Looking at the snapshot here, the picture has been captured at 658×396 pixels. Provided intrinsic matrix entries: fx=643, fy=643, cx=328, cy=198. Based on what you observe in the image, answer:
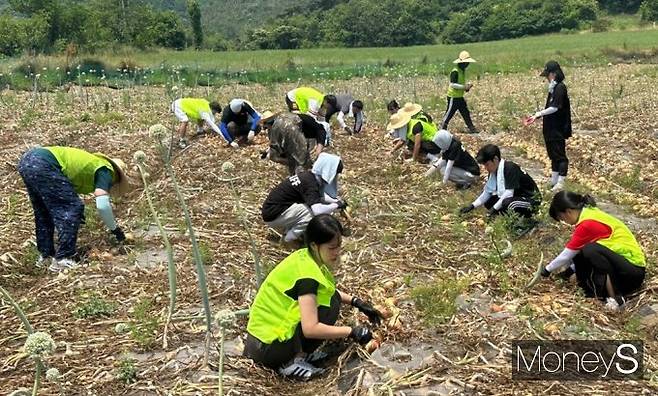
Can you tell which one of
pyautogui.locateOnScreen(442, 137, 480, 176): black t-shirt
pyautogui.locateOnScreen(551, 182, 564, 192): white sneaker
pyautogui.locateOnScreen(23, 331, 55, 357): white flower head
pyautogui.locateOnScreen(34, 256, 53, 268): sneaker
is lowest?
pyautogui.locateOnScreen(34, 256, 53, 268): sneaker

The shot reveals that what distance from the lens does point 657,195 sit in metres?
8.18

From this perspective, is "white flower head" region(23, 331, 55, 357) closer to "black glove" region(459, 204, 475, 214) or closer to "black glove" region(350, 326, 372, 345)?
"black glove" region(350, 326, 372, 345)

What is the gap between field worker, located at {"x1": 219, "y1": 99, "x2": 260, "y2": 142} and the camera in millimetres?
10402

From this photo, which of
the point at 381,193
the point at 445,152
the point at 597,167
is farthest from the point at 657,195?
the point at 381,193

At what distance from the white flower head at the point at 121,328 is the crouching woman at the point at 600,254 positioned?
330 centimetres

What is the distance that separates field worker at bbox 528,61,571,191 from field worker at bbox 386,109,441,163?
1.69 metres

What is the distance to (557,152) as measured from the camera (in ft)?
27.4

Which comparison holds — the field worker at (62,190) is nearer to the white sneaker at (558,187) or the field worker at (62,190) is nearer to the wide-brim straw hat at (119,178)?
the wide-brim straw hat at (119,178)

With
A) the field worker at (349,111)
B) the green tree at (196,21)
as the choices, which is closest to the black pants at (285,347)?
the field worker at (349,111)

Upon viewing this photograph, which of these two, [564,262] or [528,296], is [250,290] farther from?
[564,262]

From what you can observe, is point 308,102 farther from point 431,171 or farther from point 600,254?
point 600,254

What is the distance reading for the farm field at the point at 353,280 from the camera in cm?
402

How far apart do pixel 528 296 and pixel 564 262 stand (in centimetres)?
44

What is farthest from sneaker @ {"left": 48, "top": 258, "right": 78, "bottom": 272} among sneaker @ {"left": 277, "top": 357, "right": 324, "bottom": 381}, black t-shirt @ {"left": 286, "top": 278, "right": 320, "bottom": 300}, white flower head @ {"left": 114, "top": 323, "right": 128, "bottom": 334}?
black t-shirt @ {"left": 286, "top": 278, "right": 320, "bottom": 300}
